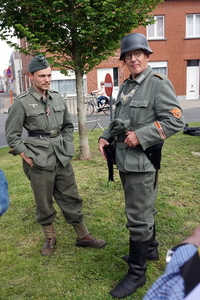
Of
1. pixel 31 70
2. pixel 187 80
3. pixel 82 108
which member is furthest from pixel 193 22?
pixel 31 70

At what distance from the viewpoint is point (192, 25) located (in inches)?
899

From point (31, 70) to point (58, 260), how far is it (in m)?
1.97

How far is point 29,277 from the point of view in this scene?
3016 millimetres

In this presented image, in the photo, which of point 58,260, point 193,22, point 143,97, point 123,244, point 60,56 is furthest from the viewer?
point 193,22

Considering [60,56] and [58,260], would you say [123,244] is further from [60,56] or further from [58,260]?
[60,56]

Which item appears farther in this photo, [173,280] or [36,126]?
[36,126]

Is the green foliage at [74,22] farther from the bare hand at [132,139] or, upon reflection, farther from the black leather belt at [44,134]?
the bare hand at [132,139]

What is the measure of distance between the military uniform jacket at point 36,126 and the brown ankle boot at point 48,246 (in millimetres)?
874

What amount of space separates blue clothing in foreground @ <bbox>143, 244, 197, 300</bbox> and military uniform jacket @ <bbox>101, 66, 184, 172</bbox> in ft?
5.01

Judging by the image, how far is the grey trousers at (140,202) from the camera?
8.59ft

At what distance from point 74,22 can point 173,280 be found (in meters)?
5.55

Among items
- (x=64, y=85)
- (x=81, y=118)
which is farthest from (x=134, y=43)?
(x=64, y=85)

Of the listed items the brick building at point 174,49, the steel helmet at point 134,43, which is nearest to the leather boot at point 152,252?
the steel helmet at point 134,43

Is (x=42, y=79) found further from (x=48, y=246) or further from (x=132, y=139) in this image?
(x=48, y=246)
